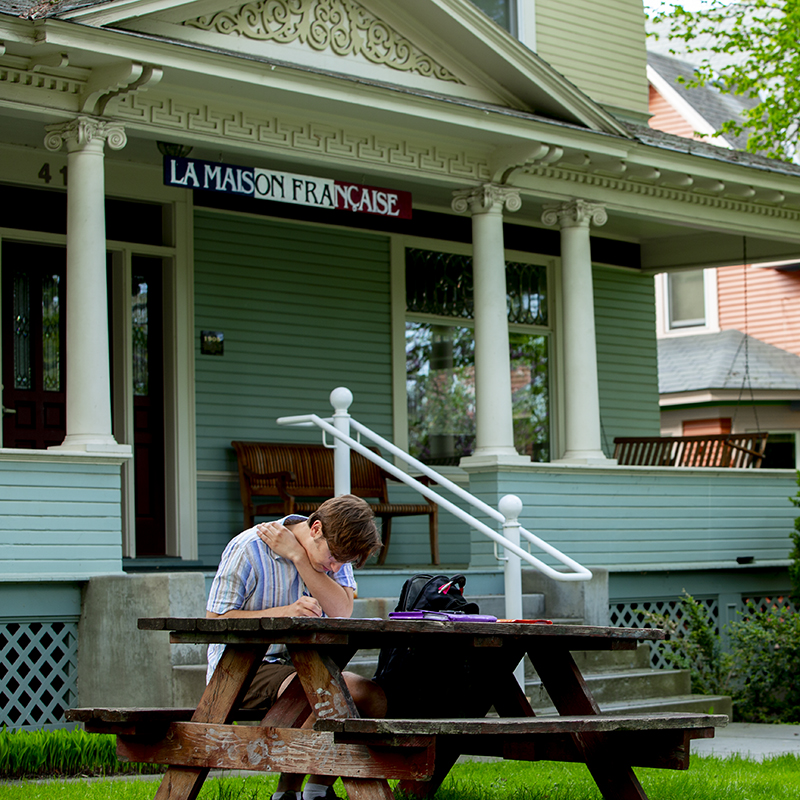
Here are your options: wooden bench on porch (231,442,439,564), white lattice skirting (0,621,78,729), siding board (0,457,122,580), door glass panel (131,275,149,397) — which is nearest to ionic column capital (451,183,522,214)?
wooden bench on porch (231,442,439,564)

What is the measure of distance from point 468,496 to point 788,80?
1078cm

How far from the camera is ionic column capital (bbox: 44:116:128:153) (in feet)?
25.8

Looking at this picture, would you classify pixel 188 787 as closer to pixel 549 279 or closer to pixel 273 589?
pixel 273 589

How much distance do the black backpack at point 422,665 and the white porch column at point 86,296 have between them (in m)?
3.53

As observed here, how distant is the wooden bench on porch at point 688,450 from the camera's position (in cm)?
1165

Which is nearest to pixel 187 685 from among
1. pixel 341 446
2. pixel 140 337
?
pixel 341 446

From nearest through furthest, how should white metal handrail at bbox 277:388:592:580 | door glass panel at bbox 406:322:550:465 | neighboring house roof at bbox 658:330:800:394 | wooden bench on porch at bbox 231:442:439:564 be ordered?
white metal handrail at bbox 277:388:592:580
wooden bench on porch at bbox 231:442:439:564
door glass panel at bbox 406:322:550:465
neighboring house roof at bbox 658:330:800:394

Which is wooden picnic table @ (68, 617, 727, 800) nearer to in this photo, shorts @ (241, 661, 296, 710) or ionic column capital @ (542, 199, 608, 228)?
shorts @ (241, 661, 296, 710)

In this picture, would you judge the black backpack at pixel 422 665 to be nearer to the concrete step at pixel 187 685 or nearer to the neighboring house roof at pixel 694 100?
the concrete step at pixel 187 685

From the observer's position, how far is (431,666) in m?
4.68

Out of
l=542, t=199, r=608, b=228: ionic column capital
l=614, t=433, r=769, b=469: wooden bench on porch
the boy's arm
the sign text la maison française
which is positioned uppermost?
l=542, t=199, r=608, b=228: ionic column capital

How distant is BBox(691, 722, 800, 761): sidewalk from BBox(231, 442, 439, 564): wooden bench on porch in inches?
114

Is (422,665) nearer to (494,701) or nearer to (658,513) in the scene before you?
(494,701)

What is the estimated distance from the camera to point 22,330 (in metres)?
9.64
